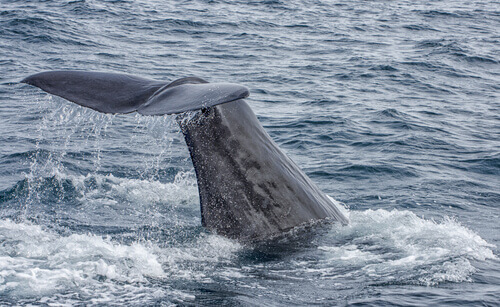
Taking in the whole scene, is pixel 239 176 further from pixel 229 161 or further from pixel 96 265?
pixel 96 265

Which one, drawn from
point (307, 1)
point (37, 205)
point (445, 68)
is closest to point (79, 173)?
point (37, 205)

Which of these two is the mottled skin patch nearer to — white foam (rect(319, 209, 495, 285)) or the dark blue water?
the dark blue water

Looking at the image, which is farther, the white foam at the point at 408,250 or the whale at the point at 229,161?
the white foam at the point at 408,250

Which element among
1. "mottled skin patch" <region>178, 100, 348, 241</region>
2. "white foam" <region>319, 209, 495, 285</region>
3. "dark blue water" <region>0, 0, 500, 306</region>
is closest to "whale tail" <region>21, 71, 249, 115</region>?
"dark blue water" <region>0, 0, 500, 306</region>

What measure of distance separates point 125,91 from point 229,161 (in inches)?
39.4

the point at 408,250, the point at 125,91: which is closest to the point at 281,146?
the point at 408,250

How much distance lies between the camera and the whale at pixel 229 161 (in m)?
4.85

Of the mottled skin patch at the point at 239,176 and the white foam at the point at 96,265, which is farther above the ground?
the mottled skin patch at the point at 239,176

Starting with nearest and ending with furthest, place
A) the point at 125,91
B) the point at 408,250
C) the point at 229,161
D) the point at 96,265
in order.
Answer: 1. the point at 125,91
2. the point at 96,265
3. the point at 229,161
4. the point at 408,250

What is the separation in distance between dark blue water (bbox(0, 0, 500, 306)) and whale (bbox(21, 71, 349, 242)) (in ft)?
0.64

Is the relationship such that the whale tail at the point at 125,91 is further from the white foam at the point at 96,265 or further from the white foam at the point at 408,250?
the white foam at the point at 408,250

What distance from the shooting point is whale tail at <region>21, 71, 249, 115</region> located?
4273 millimetres

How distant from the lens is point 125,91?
492 cm

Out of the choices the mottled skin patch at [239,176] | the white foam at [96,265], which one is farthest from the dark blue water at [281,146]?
the mottled skin patch at [239,176]
